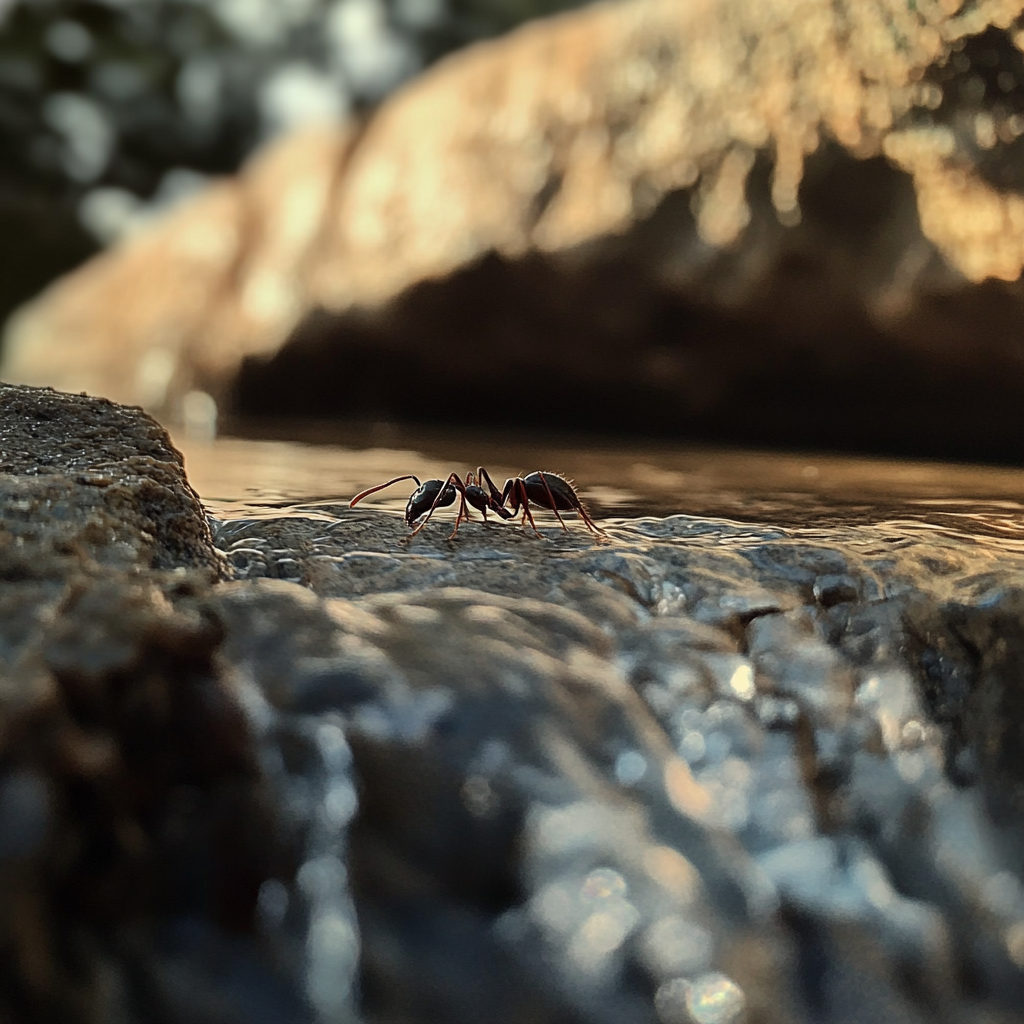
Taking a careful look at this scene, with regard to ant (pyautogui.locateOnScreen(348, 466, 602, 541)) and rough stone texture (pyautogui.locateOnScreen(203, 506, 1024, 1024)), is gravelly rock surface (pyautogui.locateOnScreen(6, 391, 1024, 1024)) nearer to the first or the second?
rough stone texture (pyautogui.locateOnScreen(203, 506, 1024, 1024))

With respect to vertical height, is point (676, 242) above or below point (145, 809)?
above

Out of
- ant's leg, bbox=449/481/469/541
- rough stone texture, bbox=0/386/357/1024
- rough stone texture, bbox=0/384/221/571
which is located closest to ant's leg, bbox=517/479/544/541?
ant's leg, bbox=449/481/469/541

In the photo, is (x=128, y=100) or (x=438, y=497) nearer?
(x=438, y=497)

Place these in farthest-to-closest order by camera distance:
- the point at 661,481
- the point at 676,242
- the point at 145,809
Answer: the point at 676,242 → the point at 661,481 → the point at 145,809

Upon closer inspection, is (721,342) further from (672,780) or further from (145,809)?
(145,809)

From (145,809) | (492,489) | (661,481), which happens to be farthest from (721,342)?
(145,809)

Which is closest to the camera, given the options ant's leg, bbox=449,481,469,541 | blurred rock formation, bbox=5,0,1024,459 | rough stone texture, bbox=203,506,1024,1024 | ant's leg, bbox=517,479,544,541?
rough stone texture, bbox=203,506,1024,1024

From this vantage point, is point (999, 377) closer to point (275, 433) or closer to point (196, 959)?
point (275, 433)
